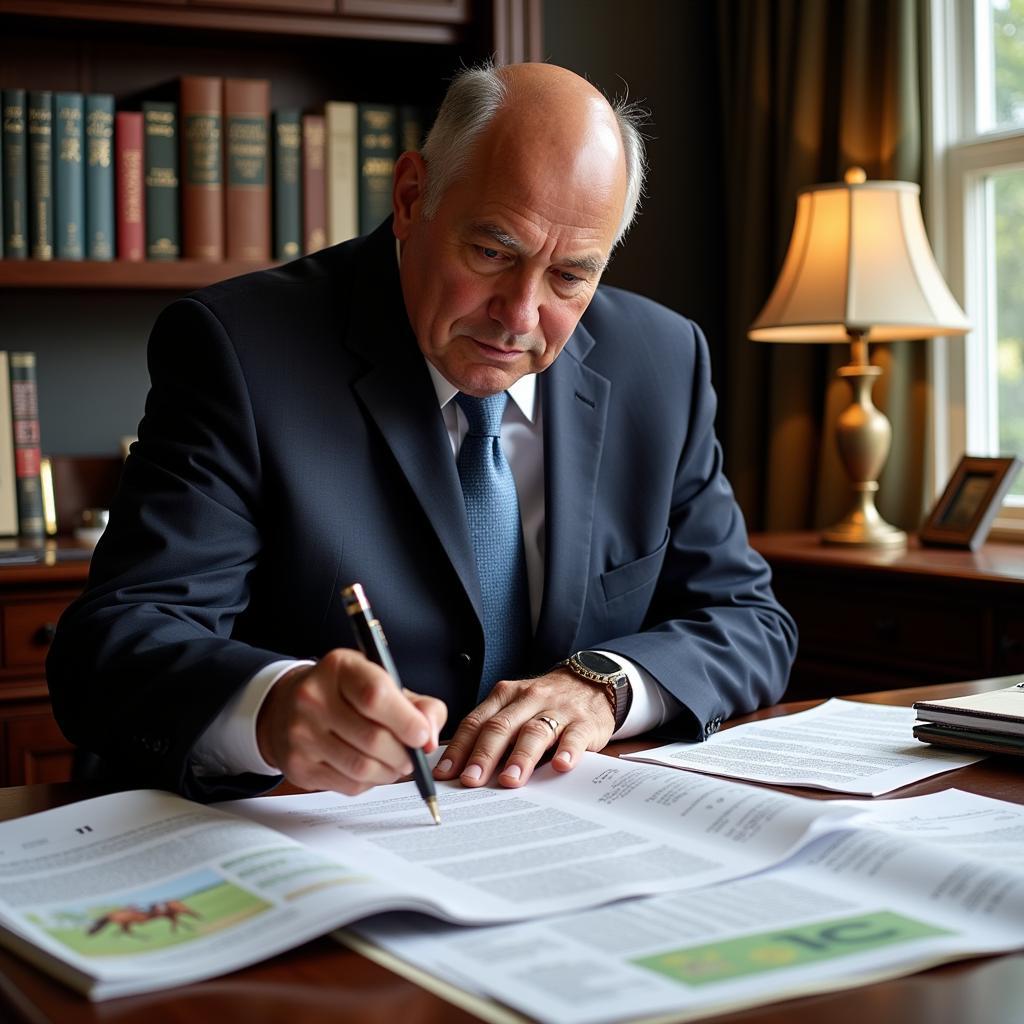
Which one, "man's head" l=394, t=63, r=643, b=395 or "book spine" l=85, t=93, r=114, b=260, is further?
"book spine" l=85, t=93, r=114, b=260

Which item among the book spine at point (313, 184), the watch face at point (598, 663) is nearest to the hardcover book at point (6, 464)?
the book spine at point (313, 184)

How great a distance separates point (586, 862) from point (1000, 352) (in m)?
2.48

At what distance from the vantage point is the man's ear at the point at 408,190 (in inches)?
62.5

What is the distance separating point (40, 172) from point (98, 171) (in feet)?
0.38

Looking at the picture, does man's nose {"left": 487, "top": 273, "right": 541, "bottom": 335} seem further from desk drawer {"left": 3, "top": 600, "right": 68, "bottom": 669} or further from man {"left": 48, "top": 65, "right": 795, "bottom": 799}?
desk drawer {"left": 3, "top": 600, "right": 68, "bottom": 669}

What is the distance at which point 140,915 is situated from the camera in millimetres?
817

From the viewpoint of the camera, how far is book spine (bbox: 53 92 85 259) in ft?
9.27

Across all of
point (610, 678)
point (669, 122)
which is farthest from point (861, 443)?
point (610, 678)

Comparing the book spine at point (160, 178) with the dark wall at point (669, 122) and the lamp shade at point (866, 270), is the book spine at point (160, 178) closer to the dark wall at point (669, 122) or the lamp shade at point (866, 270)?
the dark wall at point (669, 122)

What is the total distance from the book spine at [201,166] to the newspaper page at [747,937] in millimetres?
2301

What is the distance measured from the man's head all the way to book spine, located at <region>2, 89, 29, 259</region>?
153cm

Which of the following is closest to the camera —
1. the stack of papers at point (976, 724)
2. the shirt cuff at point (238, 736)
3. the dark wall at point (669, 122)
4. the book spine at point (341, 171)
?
the shirt cuff at point (238, 736)

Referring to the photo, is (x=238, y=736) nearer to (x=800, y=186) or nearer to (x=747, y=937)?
(x=747, y=937)

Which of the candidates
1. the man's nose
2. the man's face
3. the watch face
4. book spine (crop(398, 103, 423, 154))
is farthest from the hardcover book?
the watch face
